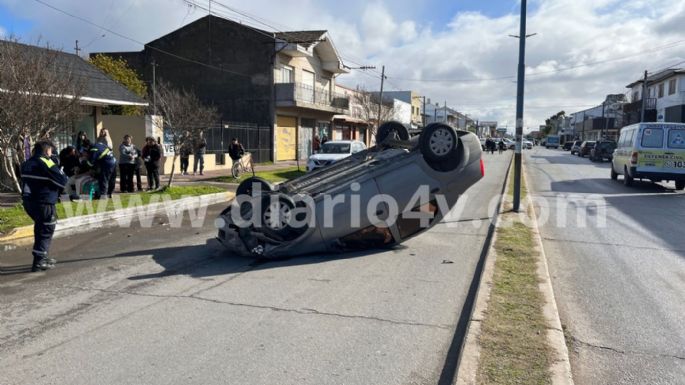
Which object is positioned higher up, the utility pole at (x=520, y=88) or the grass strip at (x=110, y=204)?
the utility pole at (x=520, y=88)

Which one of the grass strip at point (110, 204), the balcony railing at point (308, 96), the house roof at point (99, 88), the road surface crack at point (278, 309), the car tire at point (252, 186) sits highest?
the balcony railing at point (308, 96)

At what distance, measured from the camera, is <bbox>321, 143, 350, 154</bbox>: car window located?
65.9 ft

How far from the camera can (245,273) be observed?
6.54m

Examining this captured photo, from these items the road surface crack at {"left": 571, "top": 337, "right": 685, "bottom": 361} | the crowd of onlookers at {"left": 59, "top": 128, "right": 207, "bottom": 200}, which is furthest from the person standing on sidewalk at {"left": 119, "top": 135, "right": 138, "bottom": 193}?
the road surface crack at {"left": 571, "top": 337, "right": 685, "bottom": 361}

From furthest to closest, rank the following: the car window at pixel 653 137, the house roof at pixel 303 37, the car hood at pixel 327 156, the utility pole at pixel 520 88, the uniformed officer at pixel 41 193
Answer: the house roof at pixel 303 37 < the car hood at pixel 327 156 < the car window at pixel 653 137 < the utility pole at pixel 520 88 < the uniformed officer at pixel 41 193

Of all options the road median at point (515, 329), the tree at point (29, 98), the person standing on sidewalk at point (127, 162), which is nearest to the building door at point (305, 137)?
the person standing on sidewalk at point (127, 162)

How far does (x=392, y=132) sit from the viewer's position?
9.18 m

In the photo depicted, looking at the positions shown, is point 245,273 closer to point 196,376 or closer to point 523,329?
point 196,376

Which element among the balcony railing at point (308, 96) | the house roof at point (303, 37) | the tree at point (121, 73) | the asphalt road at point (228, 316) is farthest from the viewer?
the house roof at point (303, 37)

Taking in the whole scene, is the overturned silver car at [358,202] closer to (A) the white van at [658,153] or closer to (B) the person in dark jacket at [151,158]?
(B) the person in dark jacket at [151,158]

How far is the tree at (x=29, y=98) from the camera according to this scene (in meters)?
10.0

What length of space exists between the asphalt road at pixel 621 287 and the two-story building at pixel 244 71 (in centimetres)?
2102

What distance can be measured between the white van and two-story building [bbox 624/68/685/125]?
102 feet

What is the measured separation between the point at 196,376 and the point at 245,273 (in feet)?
9.42
